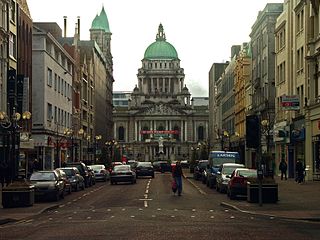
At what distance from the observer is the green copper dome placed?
559 feet

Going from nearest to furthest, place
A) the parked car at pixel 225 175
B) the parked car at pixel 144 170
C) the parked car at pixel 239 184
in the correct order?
the parked car at pixel 239 184 → the parked car at pixel 225 175 → the parked car at pixel 144 170

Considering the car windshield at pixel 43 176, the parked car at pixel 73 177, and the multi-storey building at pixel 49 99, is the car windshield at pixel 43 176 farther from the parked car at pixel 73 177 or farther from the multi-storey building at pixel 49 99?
the multi-storey building at pixel 49 99

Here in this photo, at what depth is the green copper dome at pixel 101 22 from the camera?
170488mm

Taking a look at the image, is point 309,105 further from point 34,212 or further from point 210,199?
point 34,212

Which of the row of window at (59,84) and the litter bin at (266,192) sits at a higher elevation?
the row of window at (59,84)

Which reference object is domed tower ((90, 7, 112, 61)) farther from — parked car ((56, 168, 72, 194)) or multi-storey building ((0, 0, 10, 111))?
parked car ((56, 168, 72, 194))

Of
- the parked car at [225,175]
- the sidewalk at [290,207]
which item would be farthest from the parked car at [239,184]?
the parked car at [225,175]

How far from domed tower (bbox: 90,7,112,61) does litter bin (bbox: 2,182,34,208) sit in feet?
434

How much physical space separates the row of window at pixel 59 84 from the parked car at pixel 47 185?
3678 cm

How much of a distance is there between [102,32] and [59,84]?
91067 mm

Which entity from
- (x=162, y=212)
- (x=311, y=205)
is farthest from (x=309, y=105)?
(x=162, y=212)

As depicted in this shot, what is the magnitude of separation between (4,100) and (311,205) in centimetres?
3054

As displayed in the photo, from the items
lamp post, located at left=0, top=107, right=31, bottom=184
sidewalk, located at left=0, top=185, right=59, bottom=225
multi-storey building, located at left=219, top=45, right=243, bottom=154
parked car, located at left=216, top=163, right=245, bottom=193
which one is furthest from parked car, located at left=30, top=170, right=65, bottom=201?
multi-storey building, located at left=219, top=45, right=243, bottom=154

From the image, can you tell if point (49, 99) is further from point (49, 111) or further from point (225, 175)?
point (225, 175)
